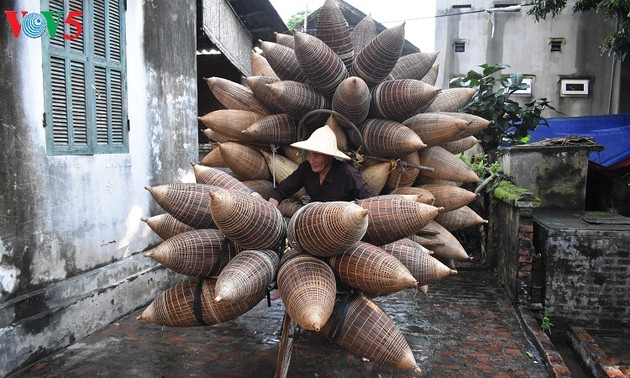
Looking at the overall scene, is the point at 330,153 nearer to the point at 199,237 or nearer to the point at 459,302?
the point at 199,237

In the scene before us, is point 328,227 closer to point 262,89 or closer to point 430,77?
point 262,89

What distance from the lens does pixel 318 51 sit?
334 cm

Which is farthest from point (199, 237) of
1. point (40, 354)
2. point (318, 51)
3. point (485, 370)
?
point (485, 370)

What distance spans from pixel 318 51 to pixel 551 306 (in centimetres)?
406

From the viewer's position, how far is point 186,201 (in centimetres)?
268

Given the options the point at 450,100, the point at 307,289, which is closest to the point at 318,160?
the point at 307,289

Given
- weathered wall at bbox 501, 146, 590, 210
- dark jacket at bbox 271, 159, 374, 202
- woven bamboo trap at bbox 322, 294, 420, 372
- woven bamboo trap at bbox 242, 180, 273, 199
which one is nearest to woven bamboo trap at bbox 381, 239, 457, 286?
woven bamboo trap at bbox 322, 294, 420, 372

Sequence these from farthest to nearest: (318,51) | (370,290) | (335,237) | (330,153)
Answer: (318,51) < (330,153) < (370,290) < (335,237)

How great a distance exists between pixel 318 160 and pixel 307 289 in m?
1.29

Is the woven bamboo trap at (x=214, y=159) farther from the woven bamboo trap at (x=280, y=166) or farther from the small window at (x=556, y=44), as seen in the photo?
the small window at (x=556, y=44)

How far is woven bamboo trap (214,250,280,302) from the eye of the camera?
2254 millimetres

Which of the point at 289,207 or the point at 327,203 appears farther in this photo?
the point at 289,207

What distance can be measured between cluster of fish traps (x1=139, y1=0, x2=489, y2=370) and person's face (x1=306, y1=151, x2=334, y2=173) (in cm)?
29

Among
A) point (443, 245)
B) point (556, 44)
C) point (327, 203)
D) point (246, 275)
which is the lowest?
point (443, 245)
